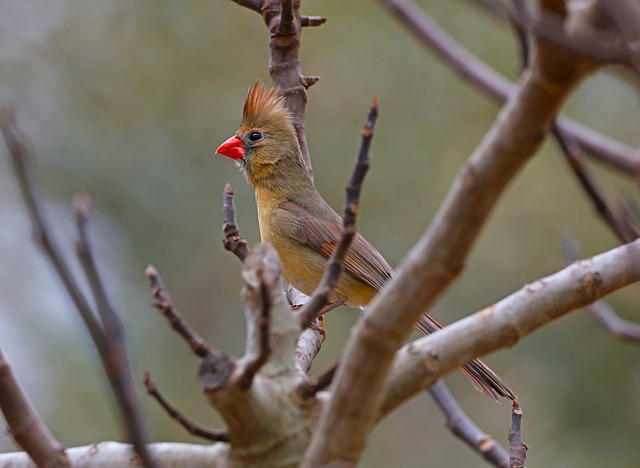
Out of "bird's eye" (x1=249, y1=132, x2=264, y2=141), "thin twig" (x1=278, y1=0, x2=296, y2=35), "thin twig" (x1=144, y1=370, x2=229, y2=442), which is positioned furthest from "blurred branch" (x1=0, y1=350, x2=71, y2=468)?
"bird's eye" (x1=249, y1=132, x2=264, y2=141)

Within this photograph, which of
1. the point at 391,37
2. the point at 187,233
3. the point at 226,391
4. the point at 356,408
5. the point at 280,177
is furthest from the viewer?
the point at 391,37

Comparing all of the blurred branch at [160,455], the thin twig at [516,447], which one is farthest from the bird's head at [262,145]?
the blurred branch at [160,455]

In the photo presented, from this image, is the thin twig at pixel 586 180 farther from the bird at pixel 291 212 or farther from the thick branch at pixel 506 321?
the bird at pixel 291 212

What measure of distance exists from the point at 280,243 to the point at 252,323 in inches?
115

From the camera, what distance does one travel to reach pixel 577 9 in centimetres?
123

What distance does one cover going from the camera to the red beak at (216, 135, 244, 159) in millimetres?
5203

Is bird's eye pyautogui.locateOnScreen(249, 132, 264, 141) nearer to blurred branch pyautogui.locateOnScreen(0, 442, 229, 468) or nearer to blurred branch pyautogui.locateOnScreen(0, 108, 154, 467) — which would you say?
blurred branch pyautogui.locateOnScreen(0, 442, 229, 468)

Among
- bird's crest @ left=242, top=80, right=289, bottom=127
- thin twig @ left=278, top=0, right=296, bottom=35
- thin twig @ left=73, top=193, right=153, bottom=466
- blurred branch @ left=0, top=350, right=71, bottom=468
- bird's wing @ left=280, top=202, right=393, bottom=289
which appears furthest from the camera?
bird's crest @ left=242, top=80, right=289, bottom=127

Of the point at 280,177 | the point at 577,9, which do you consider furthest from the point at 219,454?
the point at 280,177

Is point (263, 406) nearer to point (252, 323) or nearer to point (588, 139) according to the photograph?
point (252, 323)

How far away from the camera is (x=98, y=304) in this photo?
1124 mm

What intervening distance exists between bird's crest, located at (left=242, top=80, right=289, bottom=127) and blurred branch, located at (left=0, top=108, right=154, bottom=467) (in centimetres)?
Answer: 349

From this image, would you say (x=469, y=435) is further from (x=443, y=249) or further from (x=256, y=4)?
(x=256, y=4)

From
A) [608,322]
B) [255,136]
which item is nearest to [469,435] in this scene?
[608,322]
